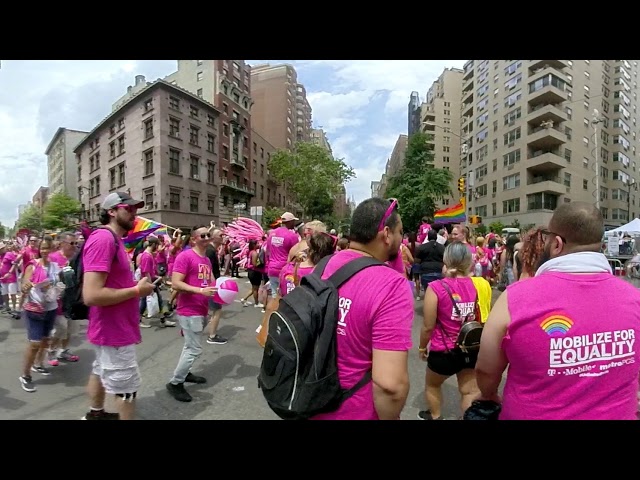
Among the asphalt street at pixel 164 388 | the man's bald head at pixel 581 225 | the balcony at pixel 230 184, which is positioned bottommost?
the asphalt street at pixel 164 388

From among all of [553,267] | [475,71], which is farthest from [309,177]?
[553,267]

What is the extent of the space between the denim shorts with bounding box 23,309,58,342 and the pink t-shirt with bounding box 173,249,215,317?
6.05ft

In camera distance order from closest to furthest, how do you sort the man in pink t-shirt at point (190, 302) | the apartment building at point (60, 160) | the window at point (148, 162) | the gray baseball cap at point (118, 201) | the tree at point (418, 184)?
the gray baseball cap at point (118, 201)
the apartment building at point (60, 160)
the man in pink t-shirt at point (190, 302)
the window at point (148, 162)
the tree at point (418, 184)

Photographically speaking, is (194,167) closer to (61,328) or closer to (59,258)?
(59,258)

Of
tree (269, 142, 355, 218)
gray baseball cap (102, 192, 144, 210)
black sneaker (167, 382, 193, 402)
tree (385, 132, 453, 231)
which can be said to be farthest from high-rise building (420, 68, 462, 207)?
gray baseball cap (102, 192, 144, 210)

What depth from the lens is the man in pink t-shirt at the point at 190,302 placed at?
12.1ft

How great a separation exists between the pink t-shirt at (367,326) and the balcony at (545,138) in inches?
1712

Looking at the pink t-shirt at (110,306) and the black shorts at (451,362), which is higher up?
the pink t-shirt at (110,306)

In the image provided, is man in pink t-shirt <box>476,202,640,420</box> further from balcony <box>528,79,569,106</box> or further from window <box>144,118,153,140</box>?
balcony <box>528,79,569,106</box>

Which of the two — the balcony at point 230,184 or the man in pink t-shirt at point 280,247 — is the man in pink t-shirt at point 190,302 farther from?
the balcony at point 230,184

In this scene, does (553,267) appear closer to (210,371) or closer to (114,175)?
(210,371)


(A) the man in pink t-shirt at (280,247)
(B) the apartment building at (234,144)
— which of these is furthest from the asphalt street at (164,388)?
(B) the apartment building at (234,144)

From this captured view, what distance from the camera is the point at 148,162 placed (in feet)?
31.2
